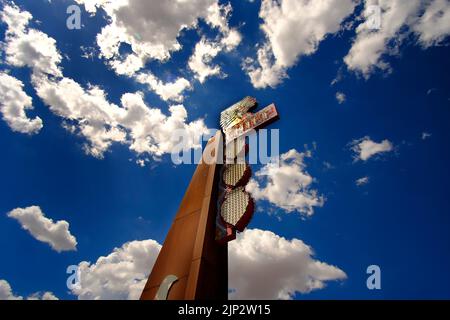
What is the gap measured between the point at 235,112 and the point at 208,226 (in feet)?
22.6

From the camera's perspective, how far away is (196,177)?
11.7 metres

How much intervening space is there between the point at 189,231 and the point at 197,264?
1.60 metres

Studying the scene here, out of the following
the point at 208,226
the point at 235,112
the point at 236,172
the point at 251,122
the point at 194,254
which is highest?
the point at 235,112

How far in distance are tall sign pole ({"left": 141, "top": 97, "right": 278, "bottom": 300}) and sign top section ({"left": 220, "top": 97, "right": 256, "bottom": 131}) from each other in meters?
0.76

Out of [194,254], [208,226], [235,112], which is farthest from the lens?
[235,112]

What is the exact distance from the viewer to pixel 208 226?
29.3 feet

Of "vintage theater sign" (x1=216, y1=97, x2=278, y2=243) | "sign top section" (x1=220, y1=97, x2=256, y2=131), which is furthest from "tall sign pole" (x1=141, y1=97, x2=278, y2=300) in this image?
"sign top section" (x1=220, y1=97, x2=256, y2=131)

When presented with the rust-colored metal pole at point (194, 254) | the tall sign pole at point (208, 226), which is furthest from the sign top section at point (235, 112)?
the rust-colored metal pole at point (194, 254)

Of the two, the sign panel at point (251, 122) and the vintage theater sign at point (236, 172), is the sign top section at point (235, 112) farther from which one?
the sign panel at point (251, 122)

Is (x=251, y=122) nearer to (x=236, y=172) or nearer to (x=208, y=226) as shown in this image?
(x=236, y=172)

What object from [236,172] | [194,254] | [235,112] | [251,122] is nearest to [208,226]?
[194,254]

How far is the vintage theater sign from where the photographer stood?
29.7 ft

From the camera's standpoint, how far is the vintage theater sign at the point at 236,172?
906 cm
